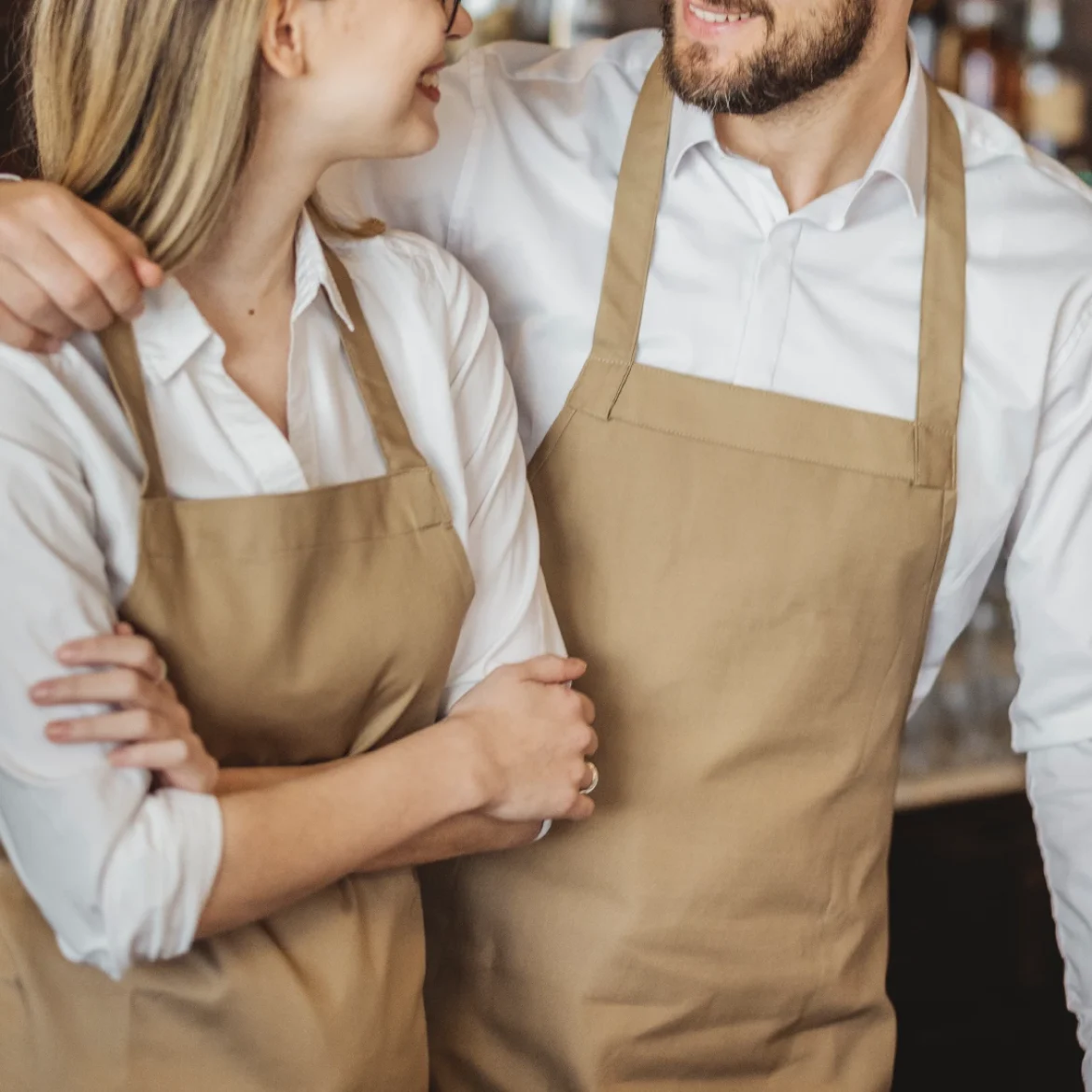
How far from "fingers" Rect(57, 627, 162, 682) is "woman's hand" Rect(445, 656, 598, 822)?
1.03ft

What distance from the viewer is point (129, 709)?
1.13m

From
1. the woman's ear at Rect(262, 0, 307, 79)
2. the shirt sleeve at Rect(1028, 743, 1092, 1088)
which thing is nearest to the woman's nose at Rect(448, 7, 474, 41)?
the woman's ear at Rect(262, 0, 307, 79)

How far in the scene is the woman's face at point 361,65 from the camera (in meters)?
1.27

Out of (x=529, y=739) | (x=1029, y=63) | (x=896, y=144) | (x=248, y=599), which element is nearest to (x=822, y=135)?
(x=896, y=144)

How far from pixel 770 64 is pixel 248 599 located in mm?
859

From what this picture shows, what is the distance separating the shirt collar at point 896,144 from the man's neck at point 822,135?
0.12 feet

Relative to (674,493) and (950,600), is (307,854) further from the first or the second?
(950,600)

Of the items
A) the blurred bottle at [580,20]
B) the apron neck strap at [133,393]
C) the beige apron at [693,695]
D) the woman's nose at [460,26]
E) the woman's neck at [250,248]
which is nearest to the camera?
the apron neck strap at [133,393]

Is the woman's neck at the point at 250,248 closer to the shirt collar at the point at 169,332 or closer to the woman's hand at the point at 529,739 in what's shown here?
the shirt collar at the point at 169,332

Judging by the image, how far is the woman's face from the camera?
1.27 meters

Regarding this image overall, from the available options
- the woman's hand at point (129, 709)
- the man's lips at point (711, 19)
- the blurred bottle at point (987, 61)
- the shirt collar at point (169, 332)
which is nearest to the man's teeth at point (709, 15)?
the man's lips at point (711, 19)

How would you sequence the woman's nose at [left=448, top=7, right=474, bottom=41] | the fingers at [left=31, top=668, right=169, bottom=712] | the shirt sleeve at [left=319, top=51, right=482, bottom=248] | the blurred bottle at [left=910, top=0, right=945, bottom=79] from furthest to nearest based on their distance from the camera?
the blurred bottle at [left=910, top=0, right=945, bottom=79] → the shirt sleeve at [left=319, top=51, right=482, bottom=248] → the woman's nose at [left=448, top=7, right=474, bottom=41] → the fingers at [left=31, top=668, right=169, bottom=712]

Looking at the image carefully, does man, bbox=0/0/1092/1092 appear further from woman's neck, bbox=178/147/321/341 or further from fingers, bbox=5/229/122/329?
fingers, bbox=5/229/122/329

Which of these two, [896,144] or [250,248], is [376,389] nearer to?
[250,248]
